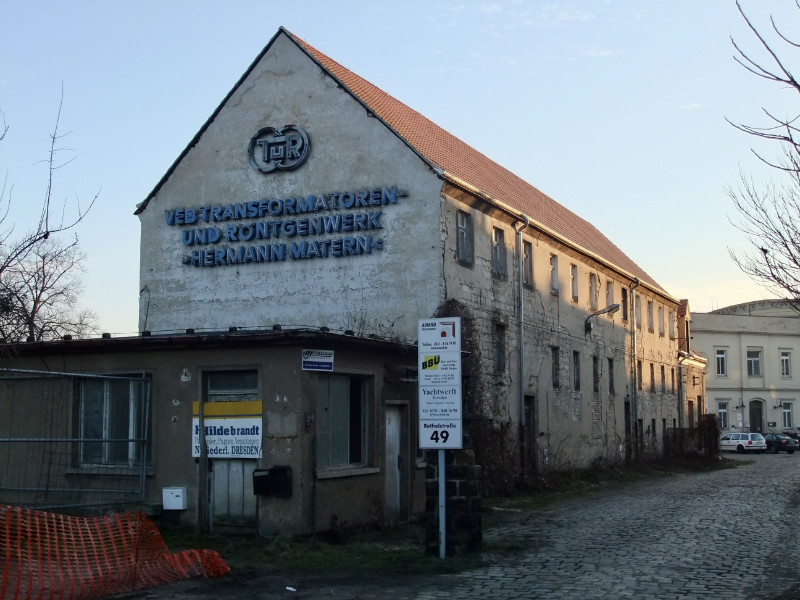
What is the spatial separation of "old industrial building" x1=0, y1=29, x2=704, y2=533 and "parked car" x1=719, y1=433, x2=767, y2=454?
80.4 feet

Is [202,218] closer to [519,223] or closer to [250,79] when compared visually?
[250,79]

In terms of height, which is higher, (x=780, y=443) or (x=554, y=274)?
(x=554, y=274)

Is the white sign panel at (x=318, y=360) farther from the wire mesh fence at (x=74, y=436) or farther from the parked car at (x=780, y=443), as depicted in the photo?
the parked car at (x=780, y=443)

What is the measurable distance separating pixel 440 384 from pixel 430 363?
13.1 inches

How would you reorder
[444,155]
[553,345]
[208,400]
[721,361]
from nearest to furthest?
[208,400] < [444,155] < [553,345] < [721,361]

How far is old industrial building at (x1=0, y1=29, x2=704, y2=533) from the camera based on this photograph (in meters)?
15.8

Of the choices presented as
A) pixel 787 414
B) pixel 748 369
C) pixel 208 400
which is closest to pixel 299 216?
pixel 208 400

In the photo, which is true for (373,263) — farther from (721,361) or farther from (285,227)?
(721,361)

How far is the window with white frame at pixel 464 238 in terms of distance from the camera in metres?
25.3

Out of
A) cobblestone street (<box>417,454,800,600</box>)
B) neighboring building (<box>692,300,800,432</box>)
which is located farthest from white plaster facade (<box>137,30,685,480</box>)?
neighboring building (<box>692,300,800,432</box>)

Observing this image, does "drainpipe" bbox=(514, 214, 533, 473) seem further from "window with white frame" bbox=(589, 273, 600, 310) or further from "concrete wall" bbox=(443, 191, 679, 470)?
"window with white frame" bbox=(589, 273, 600, 310)

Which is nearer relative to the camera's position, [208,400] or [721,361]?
[208,400]

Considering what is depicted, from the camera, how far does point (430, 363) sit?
13672mm

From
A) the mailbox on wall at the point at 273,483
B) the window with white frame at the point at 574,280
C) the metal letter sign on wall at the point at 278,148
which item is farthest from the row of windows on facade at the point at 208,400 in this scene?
the window with white frame at the point at 574,280
